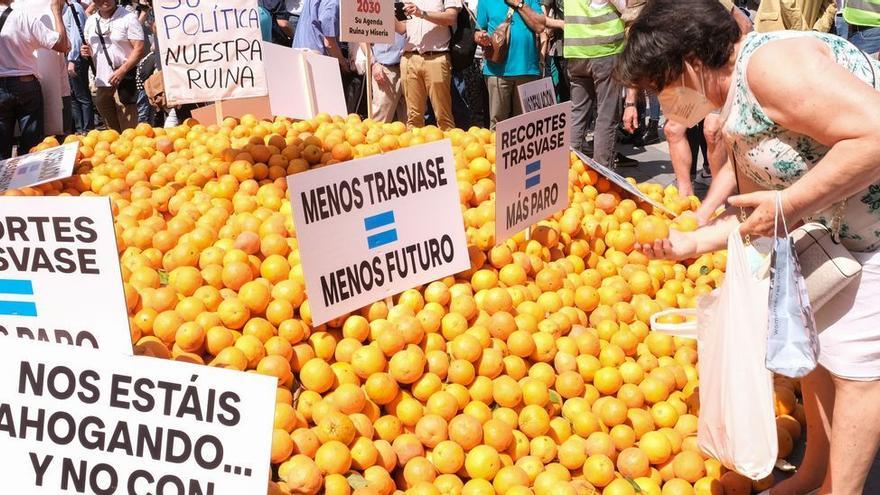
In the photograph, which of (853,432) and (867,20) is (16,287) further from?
(867,20)

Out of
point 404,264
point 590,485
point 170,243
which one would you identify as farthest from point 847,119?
point 170,243

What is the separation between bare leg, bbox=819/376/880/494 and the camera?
2078 millimetres

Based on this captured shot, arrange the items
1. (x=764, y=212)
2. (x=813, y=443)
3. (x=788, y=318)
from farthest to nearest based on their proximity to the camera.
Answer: (x=813, y=443) < (x=764, y=212) < (x=788, y=318)

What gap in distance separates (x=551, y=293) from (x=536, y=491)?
106cm

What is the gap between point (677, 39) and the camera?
6.63 ft

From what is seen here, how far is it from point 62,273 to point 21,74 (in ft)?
16.4

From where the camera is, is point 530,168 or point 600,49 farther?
point 600,49

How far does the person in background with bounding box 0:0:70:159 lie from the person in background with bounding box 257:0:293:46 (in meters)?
2.89

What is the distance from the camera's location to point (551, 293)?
313 cm

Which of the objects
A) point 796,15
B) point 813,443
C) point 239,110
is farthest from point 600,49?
point 813,443

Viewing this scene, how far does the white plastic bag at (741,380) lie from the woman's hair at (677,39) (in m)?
0.51

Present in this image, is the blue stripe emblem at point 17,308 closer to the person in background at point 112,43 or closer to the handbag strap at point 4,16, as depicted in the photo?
the handbag strap at point 4,16

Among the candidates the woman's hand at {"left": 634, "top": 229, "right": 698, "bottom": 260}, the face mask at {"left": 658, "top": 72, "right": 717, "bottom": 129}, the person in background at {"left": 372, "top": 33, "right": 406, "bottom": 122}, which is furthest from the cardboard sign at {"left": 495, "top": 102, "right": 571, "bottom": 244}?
the person in background at {"left": 372, "top": 33, "right": 406, "bottom": 122}

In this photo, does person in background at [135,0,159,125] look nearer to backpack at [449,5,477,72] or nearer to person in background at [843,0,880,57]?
backpack at [449,5,477,72]
